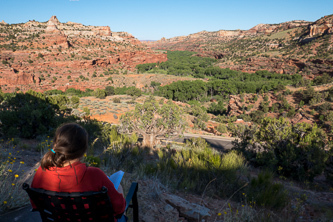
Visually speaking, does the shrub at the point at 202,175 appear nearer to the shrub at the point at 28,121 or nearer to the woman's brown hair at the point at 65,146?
the woman's brown hair at the point at 65,146

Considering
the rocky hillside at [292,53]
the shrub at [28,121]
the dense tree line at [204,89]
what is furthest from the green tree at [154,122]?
the rocky hillside at [292,53]

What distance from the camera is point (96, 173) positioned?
1.30 metres

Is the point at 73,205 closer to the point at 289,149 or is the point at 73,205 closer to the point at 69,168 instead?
the point at 69,168

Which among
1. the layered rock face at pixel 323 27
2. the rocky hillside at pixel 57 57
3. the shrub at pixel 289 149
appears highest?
the layered rock face at pixel 323 27

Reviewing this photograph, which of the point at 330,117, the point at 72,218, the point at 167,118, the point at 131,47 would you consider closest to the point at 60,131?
the point at 72,218

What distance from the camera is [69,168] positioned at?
50.3 inches

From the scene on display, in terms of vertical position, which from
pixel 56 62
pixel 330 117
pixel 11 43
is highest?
pixel 11 43

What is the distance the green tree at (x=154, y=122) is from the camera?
7.86 m

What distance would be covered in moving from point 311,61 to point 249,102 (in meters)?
34.0

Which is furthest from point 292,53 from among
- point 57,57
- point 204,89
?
point 57,57

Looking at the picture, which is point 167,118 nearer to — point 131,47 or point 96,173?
point 96,173

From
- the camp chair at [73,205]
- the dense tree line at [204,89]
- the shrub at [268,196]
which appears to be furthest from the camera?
the dense tree line at [204,89]

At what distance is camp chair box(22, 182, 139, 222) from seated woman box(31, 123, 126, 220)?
77 mm

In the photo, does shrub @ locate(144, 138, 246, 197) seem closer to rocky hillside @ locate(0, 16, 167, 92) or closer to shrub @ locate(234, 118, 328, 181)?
shrub @ locate(234, 118, 328, 181)
